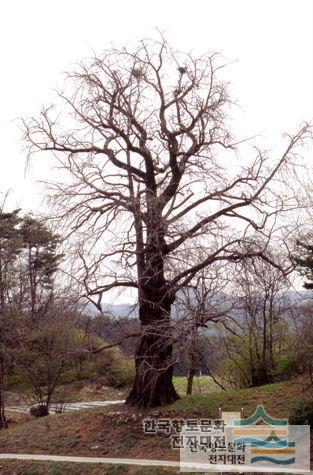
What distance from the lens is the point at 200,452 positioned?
37.2 feet

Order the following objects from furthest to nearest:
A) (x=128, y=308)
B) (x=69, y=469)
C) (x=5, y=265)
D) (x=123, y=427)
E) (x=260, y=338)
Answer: (x=5, y=265), (x=260, y=338), (x=128, y=308), (x=123, y=427), (x=69, y=469)

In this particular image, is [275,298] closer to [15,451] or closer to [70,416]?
[70,416]

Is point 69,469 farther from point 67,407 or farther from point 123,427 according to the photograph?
point 67,407

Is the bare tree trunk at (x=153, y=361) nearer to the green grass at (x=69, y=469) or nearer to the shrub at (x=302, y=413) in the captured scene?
the green grass at (x=69, y=469)

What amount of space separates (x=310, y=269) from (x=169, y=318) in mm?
3149

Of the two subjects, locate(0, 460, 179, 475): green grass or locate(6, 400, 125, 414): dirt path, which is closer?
locate(0, 460, 179, 475): green grass

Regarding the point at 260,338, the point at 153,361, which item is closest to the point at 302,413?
the point at 153,361

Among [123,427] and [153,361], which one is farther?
[153,361]

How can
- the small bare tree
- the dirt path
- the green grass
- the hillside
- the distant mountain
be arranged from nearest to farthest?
the green grass < the hillside < the distant mountain < the small bare tree < the dirt path


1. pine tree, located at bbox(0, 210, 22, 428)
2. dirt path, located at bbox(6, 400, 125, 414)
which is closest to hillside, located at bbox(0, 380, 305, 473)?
pine tree, located at bbox(0, 210, 22, 428)

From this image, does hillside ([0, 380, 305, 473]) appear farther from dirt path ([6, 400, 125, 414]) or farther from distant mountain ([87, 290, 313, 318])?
dirt path ([6, 400, 125, 414])

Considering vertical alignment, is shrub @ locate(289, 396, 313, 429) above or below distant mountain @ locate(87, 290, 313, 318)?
below

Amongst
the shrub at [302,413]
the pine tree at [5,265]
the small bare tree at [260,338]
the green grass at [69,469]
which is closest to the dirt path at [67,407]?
the pine tree at [5,265]

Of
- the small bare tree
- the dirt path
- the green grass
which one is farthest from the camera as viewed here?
the dirt path
